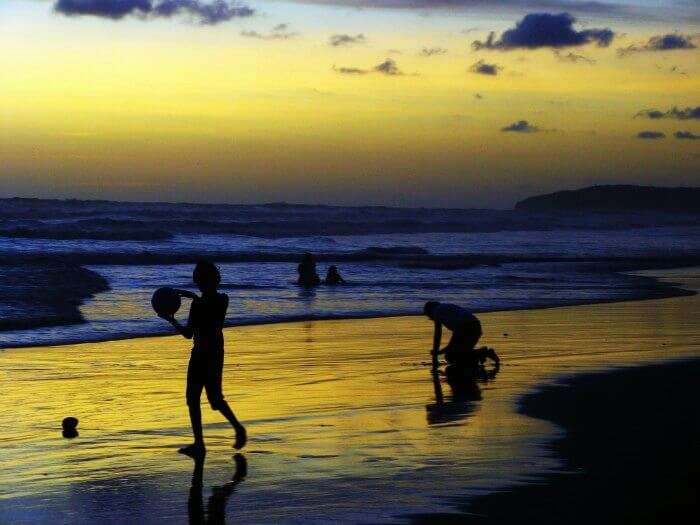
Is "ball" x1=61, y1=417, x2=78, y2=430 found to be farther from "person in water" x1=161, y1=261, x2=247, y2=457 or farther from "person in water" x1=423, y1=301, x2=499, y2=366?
"person in water" x1=423, y1=301, x2=499, y2=366

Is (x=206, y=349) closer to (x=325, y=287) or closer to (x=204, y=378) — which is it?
(x=204, y=378)

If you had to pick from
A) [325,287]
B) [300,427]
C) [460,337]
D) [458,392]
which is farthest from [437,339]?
[325,287]

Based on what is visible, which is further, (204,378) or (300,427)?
(300,427)

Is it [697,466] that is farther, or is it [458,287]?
[458,287]

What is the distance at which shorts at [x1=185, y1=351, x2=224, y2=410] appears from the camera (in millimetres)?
9555

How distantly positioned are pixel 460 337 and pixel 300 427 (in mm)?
4822

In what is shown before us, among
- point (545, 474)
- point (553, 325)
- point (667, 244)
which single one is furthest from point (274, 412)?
point (667, 244)

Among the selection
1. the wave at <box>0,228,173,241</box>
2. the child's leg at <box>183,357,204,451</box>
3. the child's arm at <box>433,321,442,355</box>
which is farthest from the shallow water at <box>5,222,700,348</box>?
the child's leg at <box>183,357,204,451</box>

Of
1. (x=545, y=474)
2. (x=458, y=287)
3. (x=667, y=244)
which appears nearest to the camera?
(x=545, y=474)

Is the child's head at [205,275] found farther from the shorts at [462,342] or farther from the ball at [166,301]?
the shorts at [462,342]

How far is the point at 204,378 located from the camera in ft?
31.5

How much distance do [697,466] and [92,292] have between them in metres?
19.8

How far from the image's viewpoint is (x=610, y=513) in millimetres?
A: 7355

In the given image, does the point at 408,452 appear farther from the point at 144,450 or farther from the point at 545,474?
the point at 144,450
